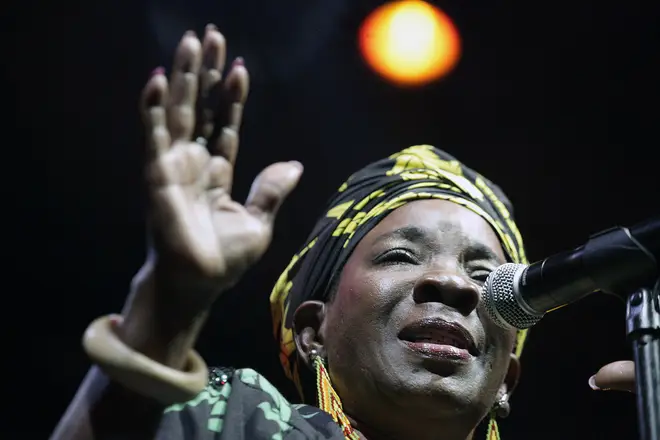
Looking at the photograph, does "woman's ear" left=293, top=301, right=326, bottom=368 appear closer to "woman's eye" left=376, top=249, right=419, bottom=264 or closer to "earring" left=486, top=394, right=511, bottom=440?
"woman's eye" left=376, top=249, right=419, bottom=264

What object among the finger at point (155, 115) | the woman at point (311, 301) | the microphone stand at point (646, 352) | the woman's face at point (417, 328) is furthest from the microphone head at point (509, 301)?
the finger at point (155, 115)

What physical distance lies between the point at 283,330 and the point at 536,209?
1.58 metres

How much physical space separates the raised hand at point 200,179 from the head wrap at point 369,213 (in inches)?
38.8

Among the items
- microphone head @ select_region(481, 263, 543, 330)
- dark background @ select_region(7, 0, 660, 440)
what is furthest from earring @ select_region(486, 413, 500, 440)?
dark background @ select_region(7, 0, 660, 440)

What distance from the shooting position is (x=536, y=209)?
364cm

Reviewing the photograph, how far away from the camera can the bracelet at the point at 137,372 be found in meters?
1.22

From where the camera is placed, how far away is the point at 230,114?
4.61 ft

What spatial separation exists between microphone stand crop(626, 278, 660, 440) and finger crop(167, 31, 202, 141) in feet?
2.53

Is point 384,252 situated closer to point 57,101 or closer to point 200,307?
point 200,307

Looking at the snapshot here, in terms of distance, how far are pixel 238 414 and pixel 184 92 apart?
620 millimetres

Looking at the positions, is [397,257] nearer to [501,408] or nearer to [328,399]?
[328,399]

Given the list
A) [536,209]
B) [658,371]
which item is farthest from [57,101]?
[658,371]

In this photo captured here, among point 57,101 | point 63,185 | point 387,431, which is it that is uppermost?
point 57,101

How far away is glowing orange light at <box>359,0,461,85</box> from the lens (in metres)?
3.29
